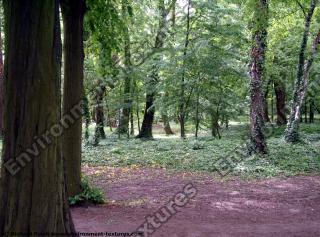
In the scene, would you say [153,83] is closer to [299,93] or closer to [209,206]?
[299,93]

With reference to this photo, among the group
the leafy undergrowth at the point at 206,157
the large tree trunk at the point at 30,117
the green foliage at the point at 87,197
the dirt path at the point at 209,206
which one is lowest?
the dirt path at the point at 209,206

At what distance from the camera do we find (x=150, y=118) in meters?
20.3

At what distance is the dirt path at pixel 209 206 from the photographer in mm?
6023

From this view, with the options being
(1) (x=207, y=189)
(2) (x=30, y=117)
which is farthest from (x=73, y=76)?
(1) (x=207, y=189)

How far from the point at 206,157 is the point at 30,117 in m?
9.38

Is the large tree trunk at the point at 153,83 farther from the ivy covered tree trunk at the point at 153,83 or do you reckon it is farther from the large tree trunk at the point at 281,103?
the large tree trunk at the point at 281,103

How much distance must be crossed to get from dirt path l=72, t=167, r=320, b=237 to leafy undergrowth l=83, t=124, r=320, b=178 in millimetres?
854

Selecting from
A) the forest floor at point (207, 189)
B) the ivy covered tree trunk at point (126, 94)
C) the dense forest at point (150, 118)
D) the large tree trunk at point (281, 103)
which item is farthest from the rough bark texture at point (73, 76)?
the large tree trunk at point (281, 103)

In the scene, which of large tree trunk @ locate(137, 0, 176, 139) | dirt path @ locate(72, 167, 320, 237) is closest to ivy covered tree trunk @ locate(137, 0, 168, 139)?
large tree trunk @ locate(137, 0, 176, 139)

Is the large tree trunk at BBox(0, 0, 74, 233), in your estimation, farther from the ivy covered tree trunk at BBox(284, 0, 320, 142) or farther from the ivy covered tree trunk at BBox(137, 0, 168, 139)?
the ivy covered tree trunk at BBox(137, 0, 168, 139)

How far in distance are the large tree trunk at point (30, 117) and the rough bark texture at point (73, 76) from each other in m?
2.48

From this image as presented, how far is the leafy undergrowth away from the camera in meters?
11.3

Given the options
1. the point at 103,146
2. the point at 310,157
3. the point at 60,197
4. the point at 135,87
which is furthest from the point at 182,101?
the point at 60,197

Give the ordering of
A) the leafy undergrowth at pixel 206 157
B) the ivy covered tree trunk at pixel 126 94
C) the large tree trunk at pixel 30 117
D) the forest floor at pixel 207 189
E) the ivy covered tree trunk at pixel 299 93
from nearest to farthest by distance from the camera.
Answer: the large tree trunk at pixel 30 117, the forest floor at pixel 207 189, the leafy undergrowth at pixel 206 157, the ivy covered tree trunk at pixel 299 93, the ivy covered tree trunk at pixel 126 94
